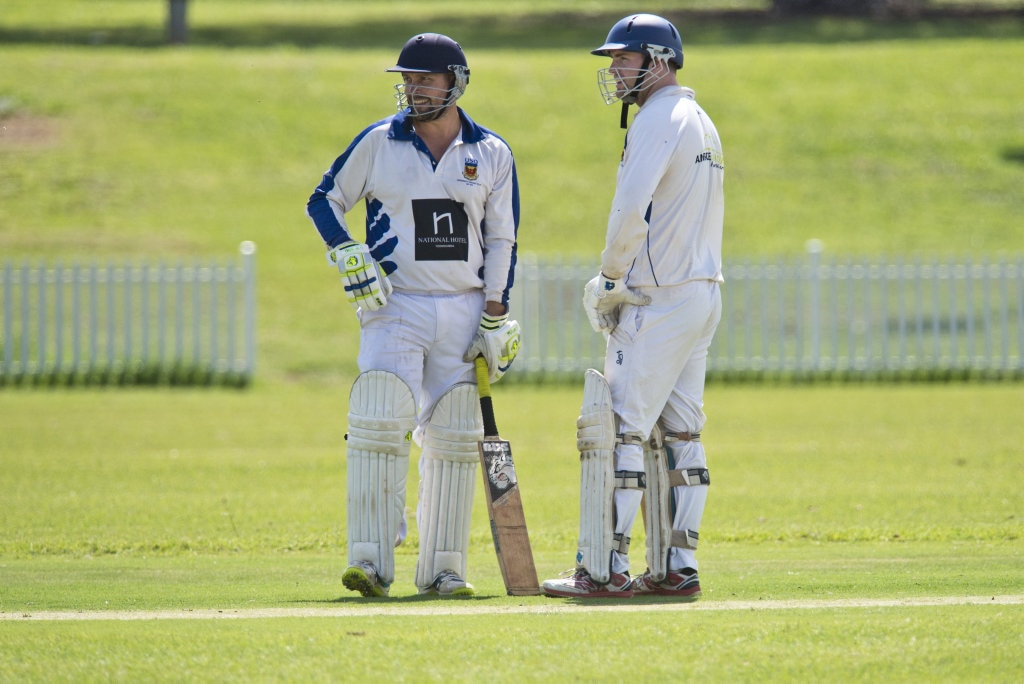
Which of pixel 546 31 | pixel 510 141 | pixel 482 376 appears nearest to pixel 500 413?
pixel 482 376

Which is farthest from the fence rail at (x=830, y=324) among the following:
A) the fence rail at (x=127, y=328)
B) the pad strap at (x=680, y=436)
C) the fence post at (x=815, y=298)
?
the pad strap at (x=680, y=436)

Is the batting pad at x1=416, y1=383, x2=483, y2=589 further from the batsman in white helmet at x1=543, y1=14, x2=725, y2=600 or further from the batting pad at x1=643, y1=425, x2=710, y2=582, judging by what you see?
the batting pad at x1=643, y1=425, x2=710, y2=582

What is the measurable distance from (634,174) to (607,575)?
68.6 inches

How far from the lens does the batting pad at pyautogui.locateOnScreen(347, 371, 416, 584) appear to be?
6383 millimetres

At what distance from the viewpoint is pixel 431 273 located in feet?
21.7

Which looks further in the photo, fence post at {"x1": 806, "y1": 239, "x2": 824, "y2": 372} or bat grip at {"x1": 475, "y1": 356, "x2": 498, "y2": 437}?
fence post at {"x1": 806, "y1": 239, "x2": 824, "y2": 372}

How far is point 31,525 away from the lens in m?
8.52

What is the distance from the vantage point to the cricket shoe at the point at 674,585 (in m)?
6.25

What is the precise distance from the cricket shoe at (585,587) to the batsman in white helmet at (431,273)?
1.71ft

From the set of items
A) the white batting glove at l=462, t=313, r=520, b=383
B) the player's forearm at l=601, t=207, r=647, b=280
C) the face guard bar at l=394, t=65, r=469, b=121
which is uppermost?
the face guard bar at l=394, t=65, r=469, b=121

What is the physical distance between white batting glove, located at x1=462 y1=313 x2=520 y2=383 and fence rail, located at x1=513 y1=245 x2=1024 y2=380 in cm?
1075

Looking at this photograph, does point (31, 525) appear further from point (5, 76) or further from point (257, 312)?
point (5, 76)

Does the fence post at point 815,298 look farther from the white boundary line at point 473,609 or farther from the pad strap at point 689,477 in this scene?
the white boundary line at point 473,609

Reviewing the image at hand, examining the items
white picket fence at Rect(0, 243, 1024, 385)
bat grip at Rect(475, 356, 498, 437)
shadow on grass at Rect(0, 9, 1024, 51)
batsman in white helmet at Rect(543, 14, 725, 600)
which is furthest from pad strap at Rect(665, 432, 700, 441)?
shadow on grass at Rect(0, 9, 1024, 51)
